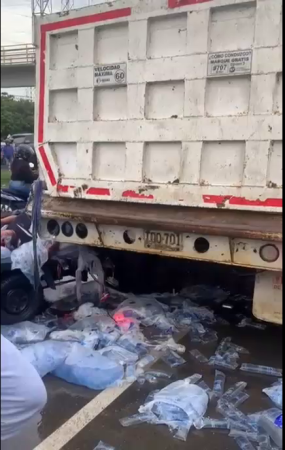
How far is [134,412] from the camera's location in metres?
3.25

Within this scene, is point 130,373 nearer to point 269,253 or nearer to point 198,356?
point 198,356

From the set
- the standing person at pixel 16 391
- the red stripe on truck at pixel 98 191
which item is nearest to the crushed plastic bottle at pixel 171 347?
the red stripe on truck at pixel 98 191

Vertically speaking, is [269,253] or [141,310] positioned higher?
[269,253]

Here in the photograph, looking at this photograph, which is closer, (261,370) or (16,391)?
(16,391)

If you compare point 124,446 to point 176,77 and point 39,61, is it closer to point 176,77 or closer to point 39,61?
point 176,77

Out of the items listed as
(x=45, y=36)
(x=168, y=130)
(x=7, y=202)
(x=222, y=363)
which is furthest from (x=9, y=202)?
(x=45, y=36)

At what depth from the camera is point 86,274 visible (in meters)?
4.94

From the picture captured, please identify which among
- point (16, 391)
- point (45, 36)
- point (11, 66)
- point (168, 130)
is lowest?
point (16, 391)

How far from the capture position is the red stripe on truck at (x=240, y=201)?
11.8ft

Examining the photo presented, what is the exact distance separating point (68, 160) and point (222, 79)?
4.62 ft

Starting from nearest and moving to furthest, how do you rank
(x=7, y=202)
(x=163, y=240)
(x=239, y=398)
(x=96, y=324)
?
(x=7, y=202), (x=239, y=398), (x=163, y=240), (x=96, y=324)

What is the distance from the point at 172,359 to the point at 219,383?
1.58 feet

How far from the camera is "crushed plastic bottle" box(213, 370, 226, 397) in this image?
348 centimetres

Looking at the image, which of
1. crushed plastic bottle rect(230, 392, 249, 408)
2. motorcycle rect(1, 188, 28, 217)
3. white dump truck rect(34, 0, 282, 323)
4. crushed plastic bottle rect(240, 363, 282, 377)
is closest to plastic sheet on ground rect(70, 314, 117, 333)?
white dump truck rect(34, 0, 282, 323)
